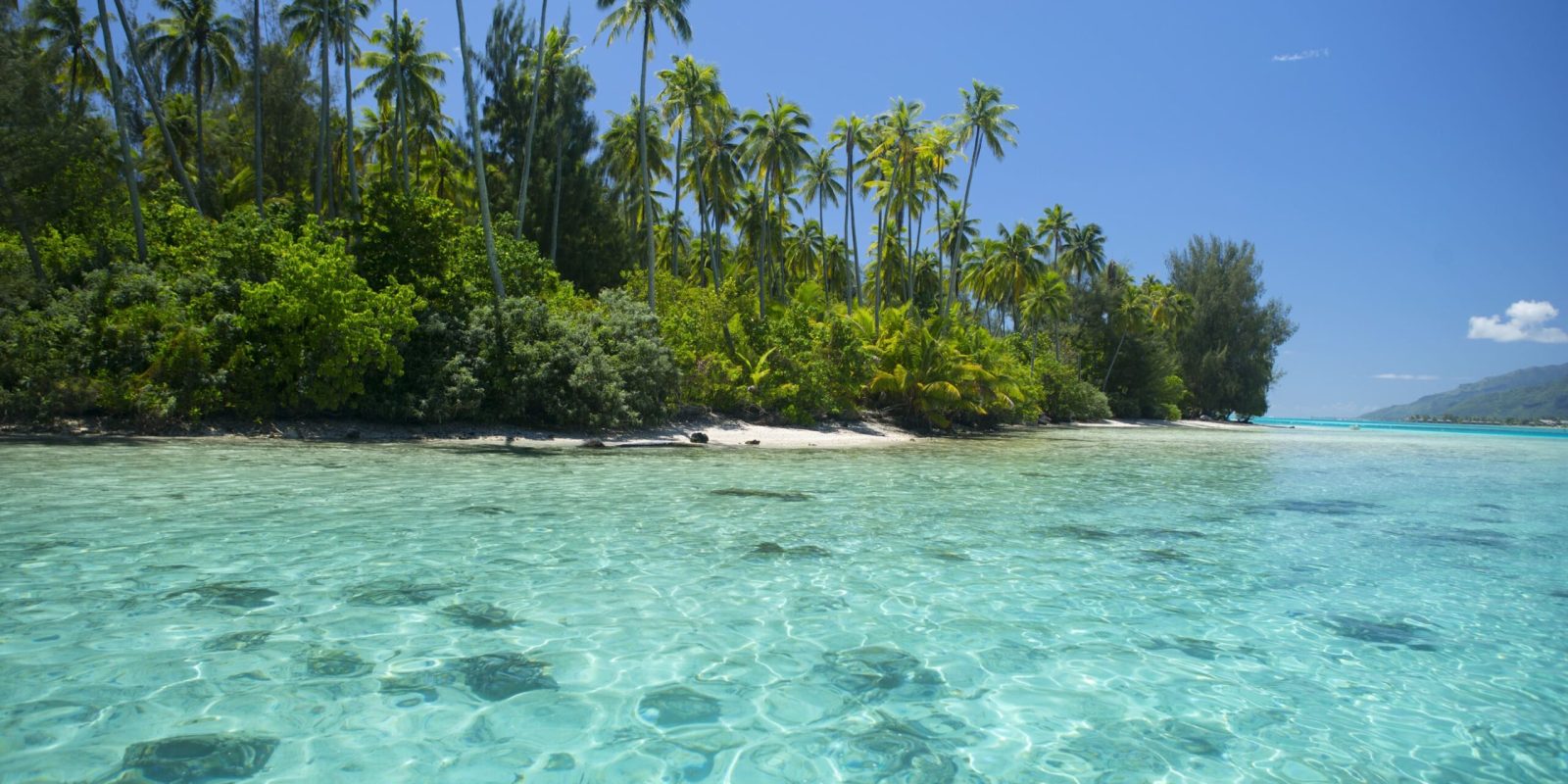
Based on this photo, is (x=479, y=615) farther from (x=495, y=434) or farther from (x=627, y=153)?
(x=627, y=153)

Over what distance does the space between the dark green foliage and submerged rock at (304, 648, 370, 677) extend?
235ft

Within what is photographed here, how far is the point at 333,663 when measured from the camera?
4.52 m

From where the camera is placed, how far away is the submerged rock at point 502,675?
13.9 ft

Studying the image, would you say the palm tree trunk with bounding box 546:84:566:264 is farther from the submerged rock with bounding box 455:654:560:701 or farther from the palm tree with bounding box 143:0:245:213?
the submerged rock with bounding box 455:654:560:701

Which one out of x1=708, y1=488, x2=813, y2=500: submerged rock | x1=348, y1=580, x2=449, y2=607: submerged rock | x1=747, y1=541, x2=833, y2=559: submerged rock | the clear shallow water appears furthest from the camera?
x1=708, y1=488, x2=813, y2=500: submerged rock

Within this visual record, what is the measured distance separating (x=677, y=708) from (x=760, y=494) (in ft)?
27.7

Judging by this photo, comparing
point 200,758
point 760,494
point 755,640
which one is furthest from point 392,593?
point 760,494

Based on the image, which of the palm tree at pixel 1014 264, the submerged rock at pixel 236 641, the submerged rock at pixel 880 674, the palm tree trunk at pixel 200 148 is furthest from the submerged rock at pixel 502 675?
the palm tree at pixel 1014 264

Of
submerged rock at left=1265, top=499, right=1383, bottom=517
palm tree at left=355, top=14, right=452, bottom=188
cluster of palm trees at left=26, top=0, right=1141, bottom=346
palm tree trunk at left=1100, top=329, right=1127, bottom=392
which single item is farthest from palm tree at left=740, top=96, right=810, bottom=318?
palm tree trunk at left=1100, top=329, right=1127, bottom=392

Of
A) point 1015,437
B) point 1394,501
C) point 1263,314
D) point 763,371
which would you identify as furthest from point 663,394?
point 1263,314

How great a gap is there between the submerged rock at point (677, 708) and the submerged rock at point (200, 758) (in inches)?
64.9

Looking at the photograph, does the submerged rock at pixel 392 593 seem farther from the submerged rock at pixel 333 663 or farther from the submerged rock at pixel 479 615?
the submerged rock at pixel 333 663

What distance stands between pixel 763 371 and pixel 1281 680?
→ 22931 millimetres

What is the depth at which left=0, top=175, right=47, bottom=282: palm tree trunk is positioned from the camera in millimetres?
19625
